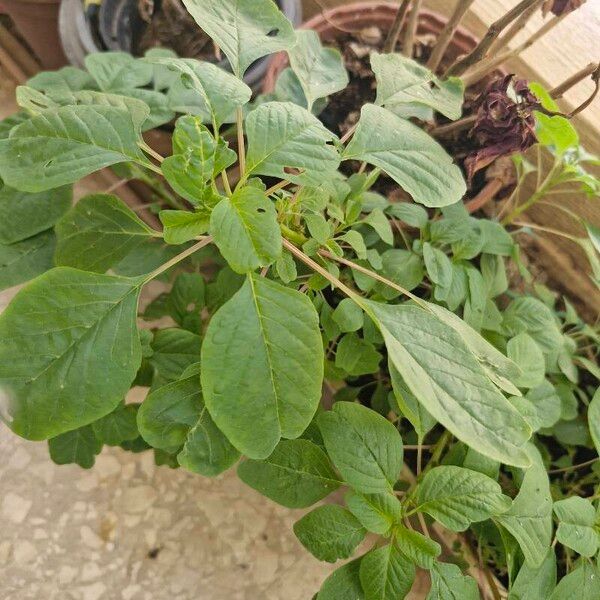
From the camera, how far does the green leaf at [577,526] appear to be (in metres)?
0.73

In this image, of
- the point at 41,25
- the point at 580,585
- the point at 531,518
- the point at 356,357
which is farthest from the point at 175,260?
the point at 41,25

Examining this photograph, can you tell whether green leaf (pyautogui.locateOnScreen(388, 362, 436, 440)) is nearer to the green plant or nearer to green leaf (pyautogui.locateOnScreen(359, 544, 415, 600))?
the green plant

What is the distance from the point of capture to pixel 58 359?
0.60 m

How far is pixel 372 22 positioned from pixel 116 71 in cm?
52

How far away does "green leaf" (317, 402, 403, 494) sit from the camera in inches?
27.0

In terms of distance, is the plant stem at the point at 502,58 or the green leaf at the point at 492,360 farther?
the plant stem at the point at 502,58

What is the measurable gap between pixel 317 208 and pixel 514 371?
279 mm

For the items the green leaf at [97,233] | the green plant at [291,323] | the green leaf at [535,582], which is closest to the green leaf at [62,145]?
the green plant at [291,323]

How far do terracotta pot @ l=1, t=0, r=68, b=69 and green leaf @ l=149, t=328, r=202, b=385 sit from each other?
29.8 inches

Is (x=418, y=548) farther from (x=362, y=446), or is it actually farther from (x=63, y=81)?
(x=63, y=81)

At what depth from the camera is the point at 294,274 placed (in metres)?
0.66

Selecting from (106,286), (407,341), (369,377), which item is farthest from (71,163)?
(369,377)

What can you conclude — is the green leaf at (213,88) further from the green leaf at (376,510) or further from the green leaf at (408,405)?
the green leaf at (376,510)

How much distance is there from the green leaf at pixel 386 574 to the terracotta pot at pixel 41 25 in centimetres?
110
